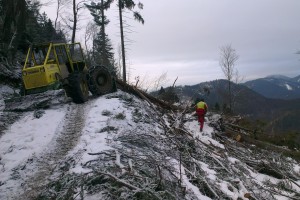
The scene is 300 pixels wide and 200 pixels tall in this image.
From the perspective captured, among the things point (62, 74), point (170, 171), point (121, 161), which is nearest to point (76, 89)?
point (62, 74)

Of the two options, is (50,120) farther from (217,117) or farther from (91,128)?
(217,117)

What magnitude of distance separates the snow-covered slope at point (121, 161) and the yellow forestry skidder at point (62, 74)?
0.84 m

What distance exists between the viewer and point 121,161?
7320 millimetres

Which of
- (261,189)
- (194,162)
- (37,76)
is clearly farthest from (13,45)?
(261,189)

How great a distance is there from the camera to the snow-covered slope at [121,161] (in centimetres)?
639

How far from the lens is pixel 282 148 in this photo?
52.6 ft

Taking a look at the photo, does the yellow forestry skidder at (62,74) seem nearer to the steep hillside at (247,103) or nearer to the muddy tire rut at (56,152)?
the muddy tire rut at (56,152)

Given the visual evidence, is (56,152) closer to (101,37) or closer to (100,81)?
(100,81)

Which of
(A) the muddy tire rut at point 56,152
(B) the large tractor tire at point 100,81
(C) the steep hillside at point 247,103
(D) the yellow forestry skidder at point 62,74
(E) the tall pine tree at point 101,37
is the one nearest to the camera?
(A) the muddy tire rut at point 56,152

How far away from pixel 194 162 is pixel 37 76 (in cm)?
691

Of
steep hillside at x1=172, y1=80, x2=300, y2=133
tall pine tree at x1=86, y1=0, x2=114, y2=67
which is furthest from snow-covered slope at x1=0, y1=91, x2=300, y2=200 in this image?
tall pine tree at x1=86, y1=0, x2=114, y2=67

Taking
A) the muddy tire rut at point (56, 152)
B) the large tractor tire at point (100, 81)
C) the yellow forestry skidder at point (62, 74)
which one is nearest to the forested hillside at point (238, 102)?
the large tractor tire at point (100, 81)

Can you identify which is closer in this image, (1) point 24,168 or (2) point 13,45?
(1) point 24,168

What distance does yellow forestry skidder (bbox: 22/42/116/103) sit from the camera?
13.1 meters
